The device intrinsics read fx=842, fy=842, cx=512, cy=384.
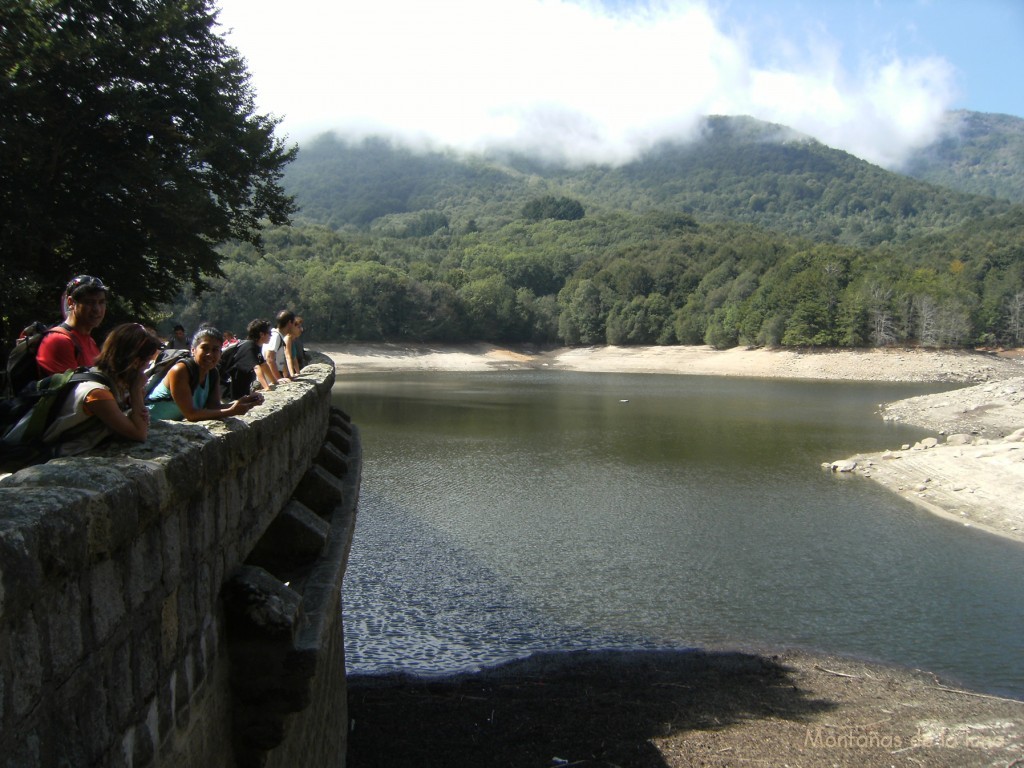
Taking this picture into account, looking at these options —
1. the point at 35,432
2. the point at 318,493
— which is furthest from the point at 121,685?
the point at 318,493

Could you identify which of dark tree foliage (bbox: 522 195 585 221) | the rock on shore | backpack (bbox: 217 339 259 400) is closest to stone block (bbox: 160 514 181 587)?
backpack (bbox: 217 339 259 400)

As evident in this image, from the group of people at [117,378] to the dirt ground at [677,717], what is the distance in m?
3.80

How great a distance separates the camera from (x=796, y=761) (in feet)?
24.1

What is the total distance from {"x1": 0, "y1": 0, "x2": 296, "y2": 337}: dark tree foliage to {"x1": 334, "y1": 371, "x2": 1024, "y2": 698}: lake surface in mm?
5895

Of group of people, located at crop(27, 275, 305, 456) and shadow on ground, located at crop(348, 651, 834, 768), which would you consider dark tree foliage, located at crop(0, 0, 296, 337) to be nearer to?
group of people, located at crop(27, 275, 305, 456)

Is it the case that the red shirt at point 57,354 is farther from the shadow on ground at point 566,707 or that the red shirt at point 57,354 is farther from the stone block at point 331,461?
the shadow on ground at point 566,707

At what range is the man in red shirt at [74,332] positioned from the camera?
4086 millimetres

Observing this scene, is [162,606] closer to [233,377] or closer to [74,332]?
[74,332]

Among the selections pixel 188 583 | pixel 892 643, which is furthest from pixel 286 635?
pixel 892 643

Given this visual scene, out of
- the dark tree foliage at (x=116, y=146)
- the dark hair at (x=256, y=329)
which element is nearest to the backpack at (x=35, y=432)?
the dark hair at (x=256, y=329)

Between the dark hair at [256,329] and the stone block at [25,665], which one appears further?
the dark hair at [256,329]

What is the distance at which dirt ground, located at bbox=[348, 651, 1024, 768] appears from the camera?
739 cm

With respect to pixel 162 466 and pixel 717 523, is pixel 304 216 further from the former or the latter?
pixel 162 466

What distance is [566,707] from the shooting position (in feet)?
27.3
